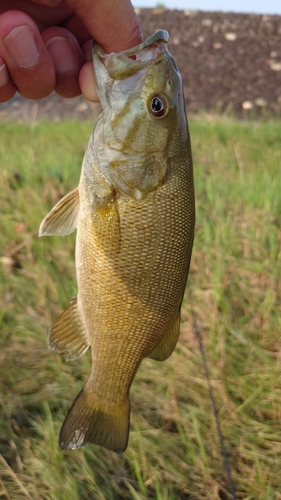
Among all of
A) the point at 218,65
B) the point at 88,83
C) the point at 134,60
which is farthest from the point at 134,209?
the point at 218,65

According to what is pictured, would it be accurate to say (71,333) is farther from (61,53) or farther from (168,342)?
(61,53)

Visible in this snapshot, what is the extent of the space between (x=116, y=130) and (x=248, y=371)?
131cm

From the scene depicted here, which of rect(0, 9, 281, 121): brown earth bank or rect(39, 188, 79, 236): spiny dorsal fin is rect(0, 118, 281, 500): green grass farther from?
rect(0, 9, 281, 121): brown earth bank

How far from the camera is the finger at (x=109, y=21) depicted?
56.8 inches

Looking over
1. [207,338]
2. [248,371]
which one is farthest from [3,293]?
[248,371]

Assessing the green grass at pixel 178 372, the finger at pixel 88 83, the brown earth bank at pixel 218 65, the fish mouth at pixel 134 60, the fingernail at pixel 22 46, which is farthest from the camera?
the brown earth bank at pixel 218 65

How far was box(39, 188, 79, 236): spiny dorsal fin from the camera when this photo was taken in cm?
146

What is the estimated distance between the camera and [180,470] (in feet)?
6.18

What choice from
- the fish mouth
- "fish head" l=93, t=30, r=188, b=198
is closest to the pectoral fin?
"fish head" l=93, t=30, r=188, b=198

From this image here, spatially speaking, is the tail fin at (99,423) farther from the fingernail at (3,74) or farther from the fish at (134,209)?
the fingernail at (3,74)

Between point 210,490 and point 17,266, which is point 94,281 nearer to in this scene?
point 210,490

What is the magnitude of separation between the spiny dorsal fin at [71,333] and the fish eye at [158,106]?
2.03ft

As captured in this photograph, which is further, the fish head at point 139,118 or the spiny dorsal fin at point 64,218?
the spiny dorsal fin at point 64,218

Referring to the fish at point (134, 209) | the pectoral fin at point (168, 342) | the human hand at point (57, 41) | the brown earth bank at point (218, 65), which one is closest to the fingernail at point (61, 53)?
the human hand at point (57, 41)
